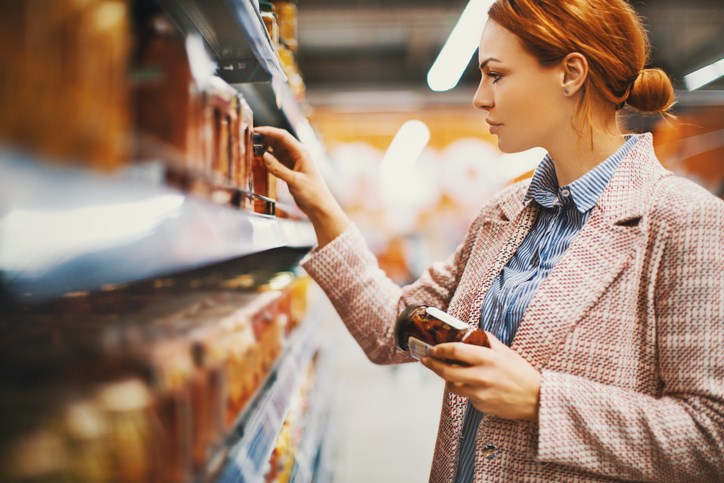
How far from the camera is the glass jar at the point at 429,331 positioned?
39.0 inches

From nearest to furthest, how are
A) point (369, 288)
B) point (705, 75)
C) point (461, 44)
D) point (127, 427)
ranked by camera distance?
point (127, 427) < point (369, 288) < point (461, 44) < point (705, 75)

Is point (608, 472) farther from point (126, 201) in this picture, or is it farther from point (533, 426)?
point (126, 201)

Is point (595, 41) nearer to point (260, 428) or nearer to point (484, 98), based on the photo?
point (484, 98)

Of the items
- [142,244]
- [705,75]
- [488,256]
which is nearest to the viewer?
[142,244]

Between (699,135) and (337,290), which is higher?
(699,135)

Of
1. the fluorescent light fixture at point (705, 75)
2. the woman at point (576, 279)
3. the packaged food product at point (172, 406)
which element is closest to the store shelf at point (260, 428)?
the packaged food product at point (172, 406)

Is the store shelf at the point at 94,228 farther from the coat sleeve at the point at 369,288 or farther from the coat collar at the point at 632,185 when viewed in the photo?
the coat collar at the point at 632,185

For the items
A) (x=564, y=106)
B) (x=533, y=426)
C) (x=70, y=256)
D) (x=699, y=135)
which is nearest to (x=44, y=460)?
(x=70, y=256)

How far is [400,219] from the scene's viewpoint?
7508mm

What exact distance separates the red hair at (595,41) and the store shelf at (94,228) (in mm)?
739

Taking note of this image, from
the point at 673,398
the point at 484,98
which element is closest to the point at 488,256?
the point at 484,98

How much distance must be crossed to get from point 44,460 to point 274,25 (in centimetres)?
142

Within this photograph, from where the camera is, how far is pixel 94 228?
2.25 ft

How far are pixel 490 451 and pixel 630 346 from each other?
0.36 metres
